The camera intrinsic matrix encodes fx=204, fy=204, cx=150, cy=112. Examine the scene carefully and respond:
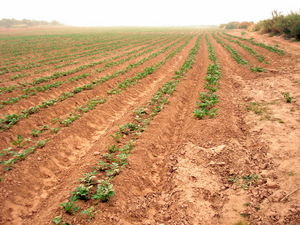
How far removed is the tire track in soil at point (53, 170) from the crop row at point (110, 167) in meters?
0.35

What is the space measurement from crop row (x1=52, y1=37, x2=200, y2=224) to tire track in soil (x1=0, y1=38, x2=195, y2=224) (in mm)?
347

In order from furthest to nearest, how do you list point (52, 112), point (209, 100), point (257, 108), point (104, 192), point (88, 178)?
point (209, 100) → point (52, 112) → point (257, 108) → point (88, 178) → point (104, 192)

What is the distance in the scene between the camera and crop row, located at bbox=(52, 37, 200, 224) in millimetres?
4217

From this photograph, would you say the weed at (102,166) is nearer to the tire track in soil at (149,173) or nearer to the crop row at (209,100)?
the tire track in soil at (149,173)

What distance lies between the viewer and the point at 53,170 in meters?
5.73

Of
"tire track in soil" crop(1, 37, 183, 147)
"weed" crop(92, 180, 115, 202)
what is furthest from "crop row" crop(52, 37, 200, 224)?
"tire track in soil" crop(1, 37, 183, 147)

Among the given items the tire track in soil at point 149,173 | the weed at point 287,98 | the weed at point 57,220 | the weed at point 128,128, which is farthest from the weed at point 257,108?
the weed at point 57,220

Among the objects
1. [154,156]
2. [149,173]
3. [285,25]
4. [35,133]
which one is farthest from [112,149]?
[285,25]

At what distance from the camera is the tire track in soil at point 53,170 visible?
4420 mm

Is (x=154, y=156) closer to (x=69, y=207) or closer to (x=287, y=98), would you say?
(x=69, y=207)

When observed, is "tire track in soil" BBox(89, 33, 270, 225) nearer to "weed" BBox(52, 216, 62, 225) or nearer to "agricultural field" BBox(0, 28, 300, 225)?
"agricultural field" BBox(0, 28, 300, 225)

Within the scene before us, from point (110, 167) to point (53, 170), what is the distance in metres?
1.77

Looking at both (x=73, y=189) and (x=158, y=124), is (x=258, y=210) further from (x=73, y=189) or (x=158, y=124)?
(x=158, y=124)

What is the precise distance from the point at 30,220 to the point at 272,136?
666cm
